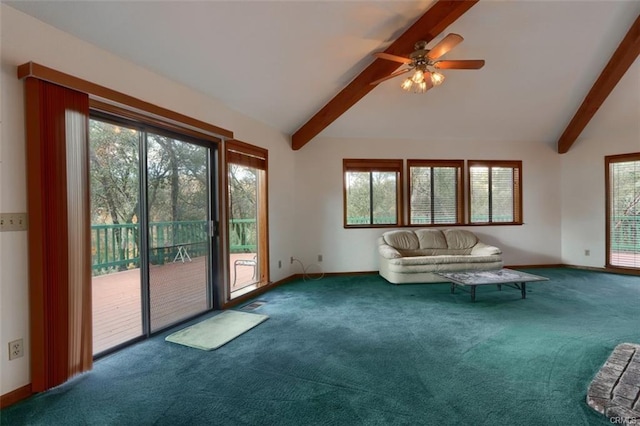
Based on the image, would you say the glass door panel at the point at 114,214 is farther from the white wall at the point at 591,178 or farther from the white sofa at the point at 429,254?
the white wall at the point at 591,178

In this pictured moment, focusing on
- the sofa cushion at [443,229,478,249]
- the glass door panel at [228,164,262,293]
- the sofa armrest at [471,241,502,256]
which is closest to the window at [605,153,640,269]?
the sofa armrest at [471,241,502,256]

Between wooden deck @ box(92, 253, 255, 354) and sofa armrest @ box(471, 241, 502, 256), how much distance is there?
4.29 metres

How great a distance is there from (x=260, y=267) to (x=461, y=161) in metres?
4.21

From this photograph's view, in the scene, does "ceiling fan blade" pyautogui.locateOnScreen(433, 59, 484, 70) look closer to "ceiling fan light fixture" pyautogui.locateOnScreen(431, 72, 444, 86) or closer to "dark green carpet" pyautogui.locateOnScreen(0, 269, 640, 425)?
"ceiling fan light fixture" pyautogui.locateOnScreen(431, 72, 444, 86)

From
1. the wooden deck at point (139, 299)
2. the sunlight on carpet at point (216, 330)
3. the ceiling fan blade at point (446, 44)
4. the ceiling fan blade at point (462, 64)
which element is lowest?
the sunlight on carpet at point (216, 330)

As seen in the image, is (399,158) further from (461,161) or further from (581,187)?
(581,187)

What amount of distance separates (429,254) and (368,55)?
3378mm

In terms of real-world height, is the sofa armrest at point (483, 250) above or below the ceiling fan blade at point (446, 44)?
below

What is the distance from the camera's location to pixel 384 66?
12.1 feet

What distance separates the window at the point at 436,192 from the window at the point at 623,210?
256 cm

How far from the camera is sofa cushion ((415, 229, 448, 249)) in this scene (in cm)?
520

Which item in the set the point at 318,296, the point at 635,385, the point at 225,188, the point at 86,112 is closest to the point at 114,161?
the point at 86,112

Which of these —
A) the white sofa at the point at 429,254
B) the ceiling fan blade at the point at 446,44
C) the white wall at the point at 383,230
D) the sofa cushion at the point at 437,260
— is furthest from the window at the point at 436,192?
the ceiling fan blade at the point at 446,44

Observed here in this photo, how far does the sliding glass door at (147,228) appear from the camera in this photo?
2.62 metres
